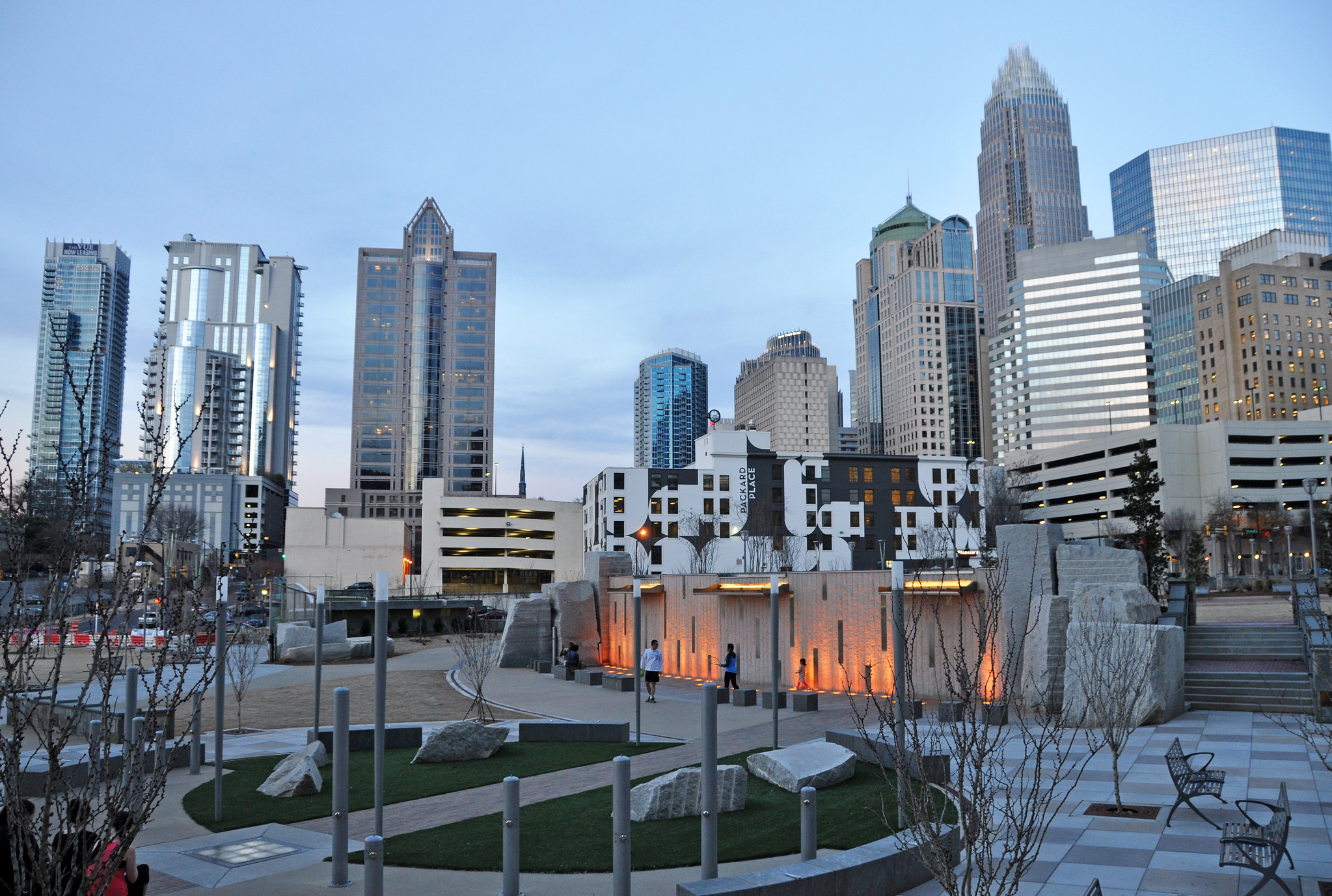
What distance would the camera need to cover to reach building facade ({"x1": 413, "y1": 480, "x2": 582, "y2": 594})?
110 metres

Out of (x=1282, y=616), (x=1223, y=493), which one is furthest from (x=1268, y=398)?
(x=1282, y=616)

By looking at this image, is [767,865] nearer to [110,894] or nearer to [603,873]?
[603,873]

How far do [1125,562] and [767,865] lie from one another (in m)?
15.6

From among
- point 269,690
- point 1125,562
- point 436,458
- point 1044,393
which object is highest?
point 1044,393

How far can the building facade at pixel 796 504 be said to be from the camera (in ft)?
301

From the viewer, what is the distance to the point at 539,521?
11438 cm

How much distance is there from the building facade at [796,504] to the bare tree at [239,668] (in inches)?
1854

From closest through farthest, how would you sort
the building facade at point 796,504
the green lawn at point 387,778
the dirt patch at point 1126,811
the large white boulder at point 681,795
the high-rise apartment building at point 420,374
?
the dirt patch at point 1126,811
the large white boulder at point 681,795
the green lawn at point 387,778
the building facade at point 796,504
the high-rise apartment building at point 420,374

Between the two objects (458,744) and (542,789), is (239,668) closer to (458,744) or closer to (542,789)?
Result: (458,744)

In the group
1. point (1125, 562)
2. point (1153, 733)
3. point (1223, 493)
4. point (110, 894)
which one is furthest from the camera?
point (1223, 493)

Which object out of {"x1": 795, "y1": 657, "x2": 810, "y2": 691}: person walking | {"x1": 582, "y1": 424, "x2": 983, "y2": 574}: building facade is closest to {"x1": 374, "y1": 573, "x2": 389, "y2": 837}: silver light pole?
{"x1": 795, "y1": 657, "x2": 810, "y2": 691}: person walking

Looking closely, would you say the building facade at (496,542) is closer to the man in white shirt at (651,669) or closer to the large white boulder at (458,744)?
the man in white shirt at (651,669)

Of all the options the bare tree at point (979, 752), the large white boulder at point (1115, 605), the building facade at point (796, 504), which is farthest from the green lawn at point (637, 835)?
the building facade at point (796, 504)

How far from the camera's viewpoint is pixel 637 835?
10586 millimetres
